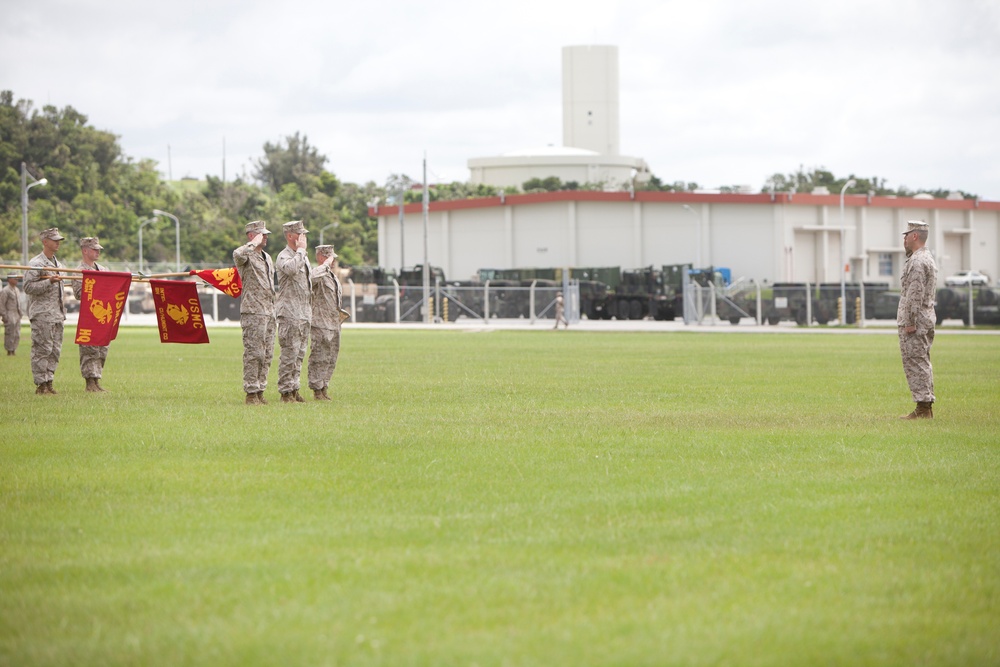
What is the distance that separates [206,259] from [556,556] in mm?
100680

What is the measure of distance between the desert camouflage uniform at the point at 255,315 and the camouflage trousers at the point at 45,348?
3.23 m

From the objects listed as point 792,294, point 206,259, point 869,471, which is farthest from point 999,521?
point 206,259

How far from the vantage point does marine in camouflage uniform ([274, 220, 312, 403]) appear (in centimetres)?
1689

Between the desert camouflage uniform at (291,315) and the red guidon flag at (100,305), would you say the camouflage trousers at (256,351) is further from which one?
the red guidon flag at (100,305)

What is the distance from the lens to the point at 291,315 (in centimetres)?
1691

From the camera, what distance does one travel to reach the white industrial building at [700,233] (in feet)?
264

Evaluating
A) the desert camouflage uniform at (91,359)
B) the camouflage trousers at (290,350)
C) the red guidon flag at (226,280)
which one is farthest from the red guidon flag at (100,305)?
the camouflage trousers at (290,350)

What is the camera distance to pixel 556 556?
302 inches

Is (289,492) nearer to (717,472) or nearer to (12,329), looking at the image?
(717,472)

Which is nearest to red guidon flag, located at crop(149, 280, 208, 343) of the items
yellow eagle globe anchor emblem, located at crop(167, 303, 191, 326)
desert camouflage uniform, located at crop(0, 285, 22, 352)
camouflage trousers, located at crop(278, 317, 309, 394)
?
yellow eagle globe anchor emblem, located at crop(167, 303, 191, 326)

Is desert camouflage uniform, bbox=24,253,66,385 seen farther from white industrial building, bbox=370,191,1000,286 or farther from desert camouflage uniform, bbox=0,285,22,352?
white industrial building, bbox=370,191,1000,286

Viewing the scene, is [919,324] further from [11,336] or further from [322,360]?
[11,336]

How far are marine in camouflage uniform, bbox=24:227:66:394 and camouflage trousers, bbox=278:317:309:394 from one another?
3573 mm

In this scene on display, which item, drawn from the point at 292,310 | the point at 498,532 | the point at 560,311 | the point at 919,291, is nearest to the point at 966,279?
the point at 560,311
